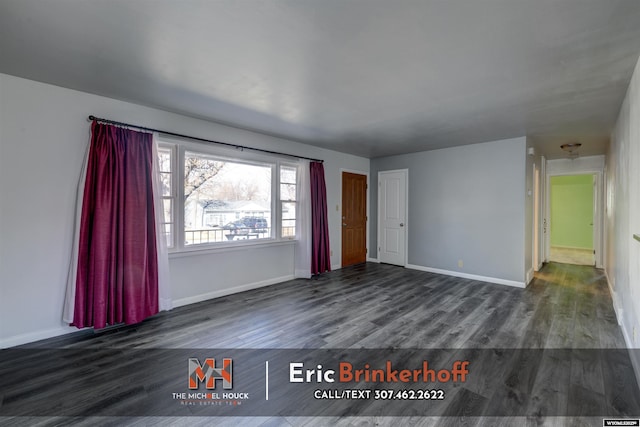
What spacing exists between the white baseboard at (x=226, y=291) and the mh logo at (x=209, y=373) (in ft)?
4.65

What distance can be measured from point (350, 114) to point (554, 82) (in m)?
1.97

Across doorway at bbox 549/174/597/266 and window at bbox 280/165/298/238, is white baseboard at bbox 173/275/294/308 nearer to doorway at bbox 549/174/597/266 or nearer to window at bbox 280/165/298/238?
window at bbox 280/165/298/238

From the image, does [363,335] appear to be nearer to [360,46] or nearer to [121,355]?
[121,355]

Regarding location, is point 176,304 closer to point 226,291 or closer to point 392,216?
point 226,291

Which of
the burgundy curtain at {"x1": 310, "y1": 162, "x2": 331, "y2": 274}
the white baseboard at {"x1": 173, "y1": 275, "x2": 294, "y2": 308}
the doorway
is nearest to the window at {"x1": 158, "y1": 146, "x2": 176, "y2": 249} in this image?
the white baseboard at {"x1": 173, "y1": 275, "x2": 294, "y2": 308}

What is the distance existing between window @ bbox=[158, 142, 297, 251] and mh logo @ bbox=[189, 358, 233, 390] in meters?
1.70

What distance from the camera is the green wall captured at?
800 centimetres

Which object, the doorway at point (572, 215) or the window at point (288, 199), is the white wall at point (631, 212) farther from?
the doorway at point (572, 215)

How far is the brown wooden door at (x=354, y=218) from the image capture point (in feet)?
19.7

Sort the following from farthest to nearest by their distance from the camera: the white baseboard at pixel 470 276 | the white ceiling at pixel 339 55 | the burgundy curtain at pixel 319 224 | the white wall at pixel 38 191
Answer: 1. the burgundy curtain at pixel 319 224
2. the white baseboard at pixel 470 276
3. the white wall at pixel 38 191
4. the white ceiling at pixel 339 55

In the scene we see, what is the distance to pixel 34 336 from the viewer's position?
2646 mm

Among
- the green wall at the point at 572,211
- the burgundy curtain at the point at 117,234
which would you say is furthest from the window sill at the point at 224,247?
the green wall at the point at 572,211

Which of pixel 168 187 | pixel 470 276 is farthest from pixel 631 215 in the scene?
pixel 168 187

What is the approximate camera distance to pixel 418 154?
18.9 feet
